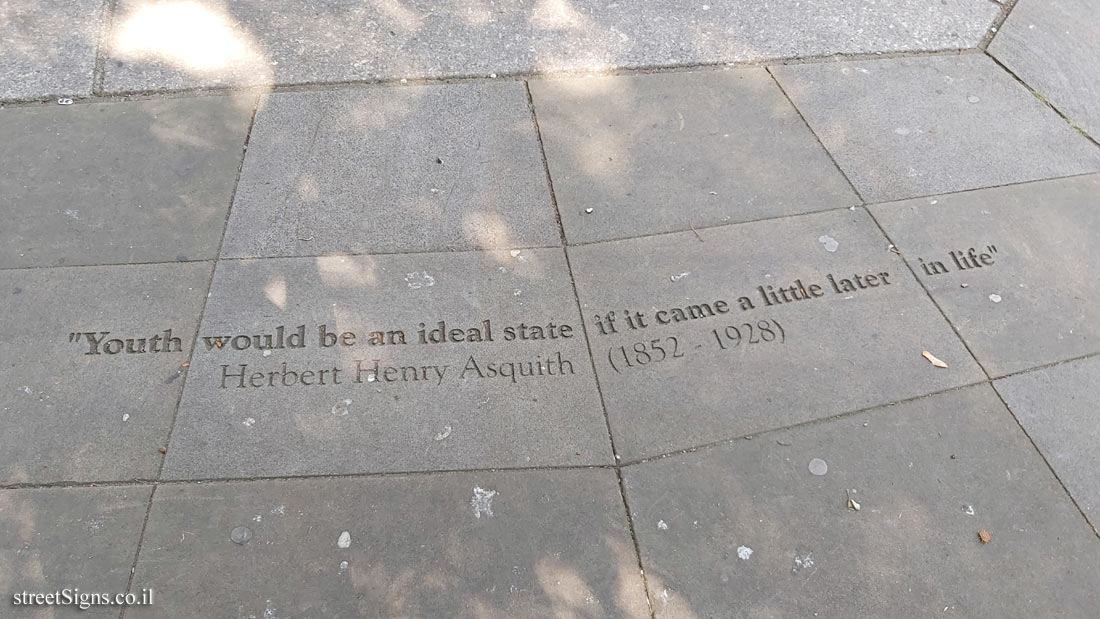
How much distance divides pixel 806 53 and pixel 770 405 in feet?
8.97

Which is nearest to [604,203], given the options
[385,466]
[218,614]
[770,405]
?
[770,405]

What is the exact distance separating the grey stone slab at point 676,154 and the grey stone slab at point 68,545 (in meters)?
→ 2.27

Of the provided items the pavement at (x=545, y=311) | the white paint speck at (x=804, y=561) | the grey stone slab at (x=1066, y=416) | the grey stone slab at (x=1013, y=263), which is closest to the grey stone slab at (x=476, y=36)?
the pavement at (x=545, y=311)

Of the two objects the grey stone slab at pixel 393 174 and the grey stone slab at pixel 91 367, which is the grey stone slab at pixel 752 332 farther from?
the grey stone slab at pixel 91 367

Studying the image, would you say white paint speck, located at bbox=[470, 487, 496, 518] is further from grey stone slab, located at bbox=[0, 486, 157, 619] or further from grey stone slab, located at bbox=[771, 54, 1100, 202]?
grey stone slab, located at bbox=[771, 54, 1100, 202]

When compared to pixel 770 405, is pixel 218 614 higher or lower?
lower

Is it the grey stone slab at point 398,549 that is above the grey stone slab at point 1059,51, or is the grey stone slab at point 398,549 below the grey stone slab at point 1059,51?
below

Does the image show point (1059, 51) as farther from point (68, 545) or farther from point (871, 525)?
point (68, 545)

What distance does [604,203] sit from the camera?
408cm

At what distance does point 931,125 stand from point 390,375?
340 centimetres

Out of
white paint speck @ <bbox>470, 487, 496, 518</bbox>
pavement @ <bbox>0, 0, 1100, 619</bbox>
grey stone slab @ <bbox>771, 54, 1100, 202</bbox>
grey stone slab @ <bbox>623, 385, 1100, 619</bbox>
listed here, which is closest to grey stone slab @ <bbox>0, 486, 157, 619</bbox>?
pavement @ <bbox>0, 0, 1100, 619</bbox>

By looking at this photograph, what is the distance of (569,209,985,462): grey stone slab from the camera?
328 centimetres

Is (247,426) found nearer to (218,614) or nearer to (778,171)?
(218,614)

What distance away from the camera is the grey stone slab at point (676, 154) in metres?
4.05
